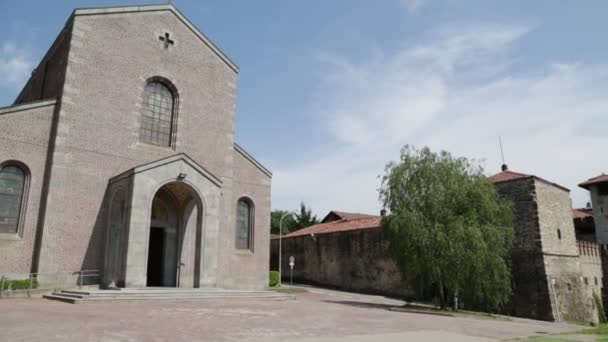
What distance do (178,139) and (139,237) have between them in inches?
230

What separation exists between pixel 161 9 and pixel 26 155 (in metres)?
9.50

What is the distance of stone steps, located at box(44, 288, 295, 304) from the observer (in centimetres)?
1305

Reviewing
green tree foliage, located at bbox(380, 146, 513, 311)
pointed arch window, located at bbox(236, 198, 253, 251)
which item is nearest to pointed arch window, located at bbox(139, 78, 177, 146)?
pointed arch window, located at bbox(236, 198, 253, 251)

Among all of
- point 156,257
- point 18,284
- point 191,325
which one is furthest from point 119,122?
point 191,325

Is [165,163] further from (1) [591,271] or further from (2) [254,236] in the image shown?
(1) [591,271]

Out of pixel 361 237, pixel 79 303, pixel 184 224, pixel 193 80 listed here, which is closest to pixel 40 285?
pixel 79 303

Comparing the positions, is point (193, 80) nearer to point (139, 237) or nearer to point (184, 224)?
point (184, 224)

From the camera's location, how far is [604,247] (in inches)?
1159

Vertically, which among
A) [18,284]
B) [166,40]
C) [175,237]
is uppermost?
[166,40]

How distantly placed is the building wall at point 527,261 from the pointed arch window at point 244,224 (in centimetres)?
1477

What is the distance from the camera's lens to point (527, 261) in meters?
23.0

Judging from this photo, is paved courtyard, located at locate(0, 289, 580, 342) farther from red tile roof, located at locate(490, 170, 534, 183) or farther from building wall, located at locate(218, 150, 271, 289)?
red tile roof, located at locate(490, 170, 534, 183)

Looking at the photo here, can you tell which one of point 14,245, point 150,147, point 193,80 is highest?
point 193,80

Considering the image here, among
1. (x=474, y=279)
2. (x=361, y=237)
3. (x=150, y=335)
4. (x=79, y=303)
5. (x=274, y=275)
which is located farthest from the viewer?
(x=361, y=237)
